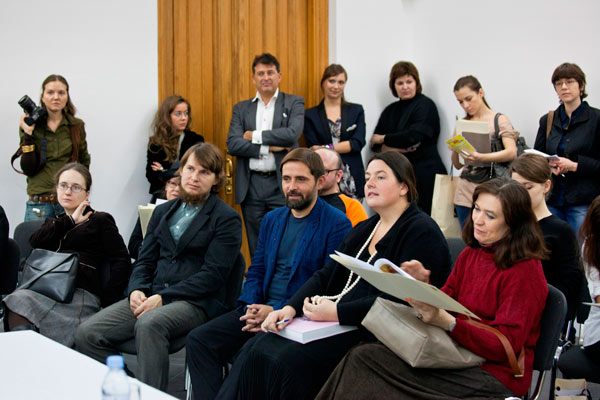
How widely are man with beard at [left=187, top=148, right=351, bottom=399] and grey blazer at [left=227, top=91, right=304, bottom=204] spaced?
82.1 inches

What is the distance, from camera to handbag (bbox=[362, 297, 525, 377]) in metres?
1.99

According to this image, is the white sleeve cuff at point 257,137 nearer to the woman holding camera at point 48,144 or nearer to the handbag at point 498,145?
the woman holding camera at point 48,144

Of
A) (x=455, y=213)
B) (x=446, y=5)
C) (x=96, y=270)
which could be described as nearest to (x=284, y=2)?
(x=446, y=5)

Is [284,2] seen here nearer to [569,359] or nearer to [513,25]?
[513,25]

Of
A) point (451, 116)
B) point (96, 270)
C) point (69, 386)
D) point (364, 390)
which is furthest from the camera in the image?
point (451, 116)

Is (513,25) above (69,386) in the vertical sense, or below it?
above

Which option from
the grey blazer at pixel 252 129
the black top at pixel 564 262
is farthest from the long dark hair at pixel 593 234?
the grey blazer at pixel 252 129

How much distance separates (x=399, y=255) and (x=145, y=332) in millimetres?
1196

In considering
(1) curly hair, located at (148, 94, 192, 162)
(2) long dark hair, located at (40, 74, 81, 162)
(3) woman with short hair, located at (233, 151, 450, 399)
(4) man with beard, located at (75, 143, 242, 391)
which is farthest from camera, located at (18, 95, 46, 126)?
(3) woman with short hair, located at (233, 151, 450, 399)

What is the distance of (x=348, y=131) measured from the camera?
5.62 m

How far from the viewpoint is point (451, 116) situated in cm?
602

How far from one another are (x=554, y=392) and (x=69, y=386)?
5.78 feet

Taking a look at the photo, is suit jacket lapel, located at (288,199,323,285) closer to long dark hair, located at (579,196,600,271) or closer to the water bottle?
long dark hair, located at (579,196,600,271)

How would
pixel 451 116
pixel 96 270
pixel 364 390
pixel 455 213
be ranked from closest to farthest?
pixel 364 390 → pixel 96 270 → pixel 455 213 → pixel 451 116
